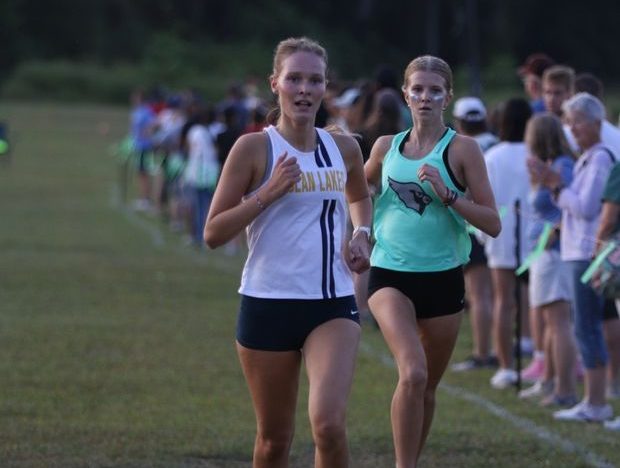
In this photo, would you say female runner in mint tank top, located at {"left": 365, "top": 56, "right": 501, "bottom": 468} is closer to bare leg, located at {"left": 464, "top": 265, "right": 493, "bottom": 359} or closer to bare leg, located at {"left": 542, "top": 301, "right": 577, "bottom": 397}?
bare leg, located at {"left": 542, "top": 301, "right": 577, "bottom": 397}

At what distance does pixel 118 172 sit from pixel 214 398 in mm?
32356

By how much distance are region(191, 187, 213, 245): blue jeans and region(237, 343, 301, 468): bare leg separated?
17.0 meters

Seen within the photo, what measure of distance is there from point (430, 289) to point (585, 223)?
2587mm

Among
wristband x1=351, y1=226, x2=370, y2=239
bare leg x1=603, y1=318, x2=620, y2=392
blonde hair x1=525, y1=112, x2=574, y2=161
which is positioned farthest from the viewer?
bare leg x1=603, y1=318, x2=620, y2=392

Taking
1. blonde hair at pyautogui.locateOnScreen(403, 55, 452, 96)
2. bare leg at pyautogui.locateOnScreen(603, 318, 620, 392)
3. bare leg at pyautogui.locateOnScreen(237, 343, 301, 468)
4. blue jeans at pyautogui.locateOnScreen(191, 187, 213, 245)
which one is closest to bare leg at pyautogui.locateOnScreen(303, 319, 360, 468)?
bare leg at pyautogui.locateOnScreen(237, 343, 301, 468)

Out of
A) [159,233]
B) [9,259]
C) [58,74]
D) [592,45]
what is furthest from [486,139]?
[592,45]

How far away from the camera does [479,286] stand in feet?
42.9

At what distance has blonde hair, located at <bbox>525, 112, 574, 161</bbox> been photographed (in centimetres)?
1070

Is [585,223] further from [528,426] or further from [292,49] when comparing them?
[292,49]

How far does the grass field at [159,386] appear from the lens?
9359mm

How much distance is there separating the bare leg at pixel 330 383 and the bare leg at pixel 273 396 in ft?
0.37

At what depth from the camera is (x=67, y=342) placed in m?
13.9

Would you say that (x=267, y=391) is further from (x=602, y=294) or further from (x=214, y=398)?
(x=214, y=398)

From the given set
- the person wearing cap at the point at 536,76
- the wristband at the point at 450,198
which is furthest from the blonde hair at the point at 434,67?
the person wearing cap at the point at 536,76
